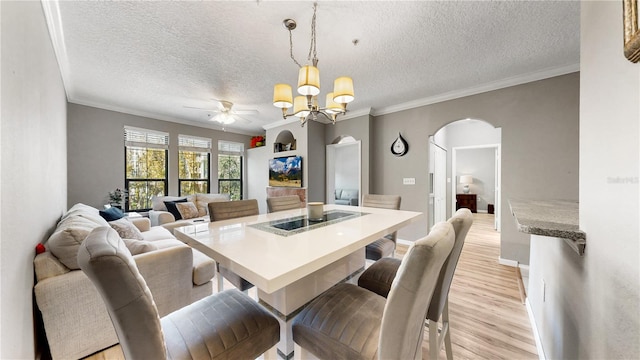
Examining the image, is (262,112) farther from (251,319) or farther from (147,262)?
(251,319)

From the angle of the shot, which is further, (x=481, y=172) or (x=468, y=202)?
(x=481, y=172)

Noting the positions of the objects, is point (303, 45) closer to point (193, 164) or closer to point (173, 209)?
point (173, 209)

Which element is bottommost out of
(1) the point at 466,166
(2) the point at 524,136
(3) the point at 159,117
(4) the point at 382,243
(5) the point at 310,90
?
(4) the point at 382,243

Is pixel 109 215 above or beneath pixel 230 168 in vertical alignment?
beneath

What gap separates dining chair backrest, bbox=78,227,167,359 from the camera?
22.8 inches

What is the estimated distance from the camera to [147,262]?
1608mm

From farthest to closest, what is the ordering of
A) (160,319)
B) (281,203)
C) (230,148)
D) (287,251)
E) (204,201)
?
(230,148) → (204,201) → (281,203) → (287,251) → (160,319)

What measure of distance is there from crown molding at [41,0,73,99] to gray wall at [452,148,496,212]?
9.29 m

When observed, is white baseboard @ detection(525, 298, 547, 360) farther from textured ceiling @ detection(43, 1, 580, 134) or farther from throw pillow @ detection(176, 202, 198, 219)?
throw pillow @ detection(176, 202, 198, 219)

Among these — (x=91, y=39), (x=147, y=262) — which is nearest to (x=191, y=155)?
(x=91, y=39)

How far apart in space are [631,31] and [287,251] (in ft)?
3.98

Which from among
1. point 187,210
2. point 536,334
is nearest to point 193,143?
point 187,210

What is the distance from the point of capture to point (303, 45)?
216 centimetres

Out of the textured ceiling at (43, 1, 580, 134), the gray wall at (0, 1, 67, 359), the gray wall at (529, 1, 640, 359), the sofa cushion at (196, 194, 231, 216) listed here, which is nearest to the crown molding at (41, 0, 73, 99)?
the textured ceiling at (43, 1, 580, 134)
